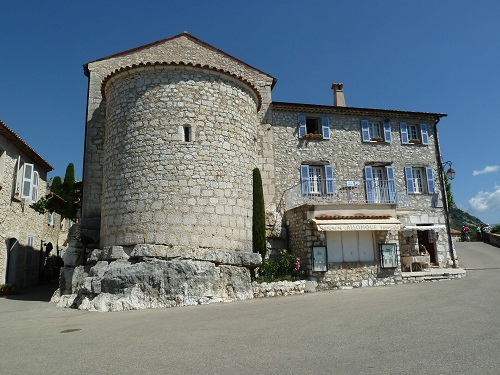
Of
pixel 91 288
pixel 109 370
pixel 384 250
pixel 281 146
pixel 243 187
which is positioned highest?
pixel 281 146

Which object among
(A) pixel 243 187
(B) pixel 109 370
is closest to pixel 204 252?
(A) pixel 243 187

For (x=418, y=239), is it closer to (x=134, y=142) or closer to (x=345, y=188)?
(x=345, y=188)

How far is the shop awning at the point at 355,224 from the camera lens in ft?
45.9

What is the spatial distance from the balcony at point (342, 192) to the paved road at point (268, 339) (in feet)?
24.2

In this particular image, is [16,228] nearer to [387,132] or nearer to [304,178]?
[304,178]

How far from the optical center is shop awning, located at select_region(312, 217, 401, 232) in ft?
45.9

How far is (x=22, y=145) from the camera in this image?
54.5 ft

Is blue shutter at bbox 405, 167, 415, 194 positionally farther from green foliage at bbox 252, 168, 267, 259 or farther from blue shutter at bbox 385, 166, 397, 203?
green foliage at bbox 252, 168, 267, 259

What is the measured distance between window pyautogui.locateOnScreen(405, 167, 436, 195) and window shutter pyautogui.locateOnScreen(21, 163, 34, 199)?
59.1 feet

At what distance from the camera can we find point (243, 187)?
1314 centimetres

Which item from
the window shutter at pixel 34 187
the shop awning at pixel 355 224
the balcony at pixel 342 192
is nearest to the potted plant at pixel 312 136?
the balcony at pixel 342 192

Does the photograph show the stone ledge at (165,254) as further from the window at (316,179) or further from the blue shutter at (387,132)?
the blue shutter at (387,132)

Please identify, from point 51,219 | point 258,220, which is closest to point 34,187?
point 51,219

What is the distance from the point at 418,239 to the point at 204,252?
1314 cm
